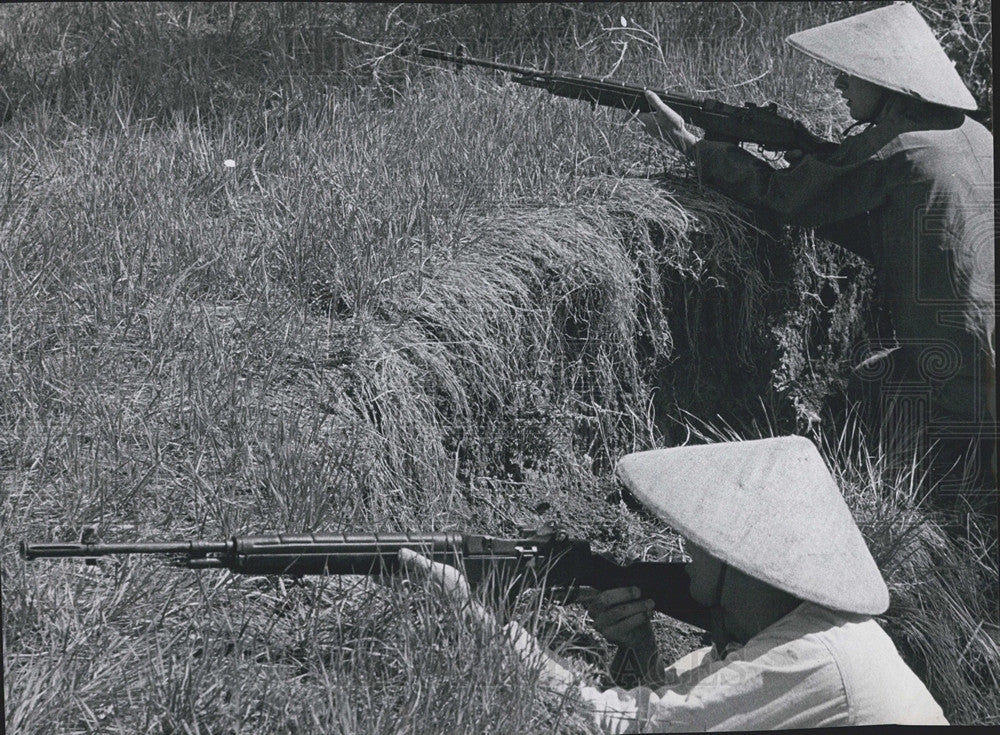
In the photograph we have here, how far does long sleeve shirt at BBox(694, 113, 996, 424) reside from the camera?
4.72 meters

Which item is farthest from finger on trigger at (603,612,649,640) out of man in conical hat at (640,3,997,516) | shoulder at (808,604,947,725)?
man in conical hat at (640,3,997,516)

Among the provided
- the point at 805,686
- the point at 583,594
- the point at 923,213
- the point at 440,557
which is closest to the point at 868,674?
the point at 805,686

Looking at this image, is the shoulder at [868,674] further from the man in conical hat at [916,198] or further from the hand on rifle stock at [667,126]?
the hand on rifle stock at [667,126]

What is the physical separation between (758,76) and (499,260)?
1.99 meters

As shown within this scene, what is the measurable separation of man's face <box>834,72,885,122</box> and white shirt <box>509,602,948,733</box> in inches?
96.7

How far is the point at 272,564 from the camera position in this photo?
2.96 m

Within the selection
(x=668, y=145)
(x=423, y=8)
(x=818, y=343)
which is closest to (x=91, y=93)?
(x=423, y=8)

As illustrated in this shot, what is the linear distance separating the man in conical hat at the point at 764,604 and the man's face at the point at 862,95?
7.14 feet

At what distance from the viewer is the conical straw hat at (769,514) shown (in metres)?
2.87

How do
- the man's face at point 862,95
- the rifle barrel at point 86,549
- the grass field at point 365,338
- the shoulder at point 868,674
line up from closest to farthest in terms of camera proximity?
the rifle barrel at point 86,549, the shoulder at point 868,674, the grass field at point 365,338, the man's face at point 862,95

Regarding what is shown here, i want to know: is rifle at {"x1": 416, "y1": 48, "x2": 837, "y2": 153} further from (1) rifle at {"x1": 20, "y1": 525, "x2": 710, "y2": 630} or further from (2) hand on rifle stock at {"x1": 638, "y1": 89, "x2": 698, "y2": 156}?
(1) rifle at {"x1": 20, "y1": 525, "x2": 710, "y2": 630}

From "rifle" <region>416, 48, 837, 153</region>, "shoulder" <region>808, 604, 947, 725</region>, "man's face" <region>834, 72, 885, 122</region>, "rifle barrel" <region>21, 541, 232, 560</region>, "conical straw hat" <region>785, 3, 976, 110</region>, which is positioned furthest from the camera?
"rifle" <region>416, 48, 837, 153</region>

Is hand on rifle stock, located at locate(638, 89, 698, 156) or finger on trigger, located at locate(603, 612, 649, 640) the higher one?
hand on rifle stock, located at locate(638, 89, 698, 156)

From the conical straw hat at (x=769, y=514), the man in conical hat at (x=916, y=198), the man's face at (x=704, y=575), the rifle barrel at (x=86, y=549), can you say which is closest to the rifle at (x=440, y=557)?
the rifle barrel at (x=86, y=549)
